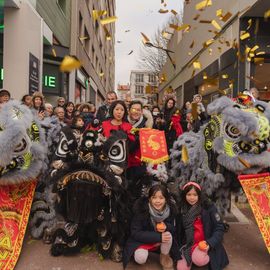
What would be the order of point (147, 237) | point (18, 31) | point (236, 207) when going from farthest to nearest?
point (18, 31)
point (236, 207)
point (147, 237)

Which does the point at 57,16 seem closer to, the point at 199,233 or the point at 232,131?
the point at 232,131

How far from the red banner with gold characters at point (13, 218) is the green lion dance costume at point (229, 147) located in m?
1.96

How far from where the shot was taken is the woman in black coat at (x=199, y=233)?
3.52m

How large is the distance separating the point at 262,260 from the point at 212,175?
39.6 inches

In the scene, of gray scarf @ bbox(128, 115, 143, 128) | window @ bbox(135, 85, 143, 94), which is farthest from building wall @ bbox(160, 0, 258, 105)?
window @ bbox(135, 85, 143, 94)

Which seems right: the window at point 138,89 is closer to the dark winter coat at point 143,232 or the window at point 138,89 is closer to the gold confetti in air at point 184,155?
the gold confetti in air at point 184,155

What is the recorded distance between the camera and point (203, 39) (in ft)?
50.6

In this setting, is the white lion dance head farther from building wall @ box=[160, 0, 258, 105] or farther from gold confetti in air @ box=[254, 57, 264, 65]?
gold confetti in air @ box=[254, 57, 264, 65]

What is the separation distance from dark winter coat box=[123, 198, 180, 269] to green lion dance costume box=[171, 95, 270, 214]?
745 millimetres

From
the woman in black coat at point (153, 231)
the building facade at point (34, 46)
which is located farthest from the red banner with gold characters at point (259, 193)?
the building facade at point (34, 46)

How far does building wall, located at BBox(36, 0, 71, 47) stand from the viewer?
39.0 feet

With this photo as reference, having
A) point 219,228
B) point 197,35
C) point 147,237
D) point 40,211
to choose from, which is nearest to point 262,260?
point 219,228

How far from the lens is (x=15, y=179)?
370 cm

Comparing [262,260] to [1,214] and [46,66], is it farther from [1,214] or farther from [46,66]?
[46,66]
